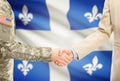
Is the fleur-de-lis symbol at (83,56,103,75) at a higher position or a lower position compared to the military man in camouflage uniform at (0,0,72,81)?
lower

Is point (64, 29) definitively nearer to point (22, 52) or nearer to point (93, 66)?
point (93, 66)

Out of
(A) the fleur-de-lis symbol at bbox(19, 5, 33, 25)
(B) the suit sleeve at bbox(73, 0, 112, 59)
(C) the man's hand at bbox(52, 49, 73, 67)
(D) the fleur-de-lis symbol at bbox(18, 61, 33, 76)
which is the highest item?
(A) the fleur-de-lis symbol at bbox(19, 5, 33, 25)

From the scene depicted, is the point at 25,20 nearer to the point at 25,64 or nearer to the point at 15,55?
the point at 25,64

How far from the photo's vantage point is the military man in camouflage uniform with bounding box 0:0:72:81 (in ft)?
4.32

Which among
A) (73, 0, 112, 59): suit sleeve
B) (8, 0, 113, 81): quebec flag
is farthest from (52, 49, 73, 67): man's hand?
(8, 0, 113, 81): quebec flag

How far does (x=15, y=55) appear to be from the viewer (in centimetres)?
135

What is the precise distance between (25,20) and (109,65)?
566 millimetres

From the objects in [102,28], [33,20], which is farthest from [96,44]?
[33,20]

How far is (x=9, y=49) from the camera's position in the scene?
1.34m

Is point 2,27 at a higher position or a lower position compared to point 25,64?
higher

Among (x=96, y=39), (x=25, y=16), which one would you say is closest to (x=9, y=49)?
(x=96, y=39)

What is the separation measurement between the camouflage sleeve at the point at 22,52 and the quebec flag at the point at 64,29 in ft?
1.78

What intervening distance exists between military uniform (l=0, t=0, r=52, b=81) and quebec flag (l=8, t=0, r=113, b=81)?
0.53 metres

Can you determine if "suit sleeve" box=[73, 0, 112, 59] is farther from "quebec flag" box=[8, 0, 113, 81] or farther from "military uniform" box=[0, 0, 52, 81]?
"quebec flag" box=[8, 0, 113, 81]
